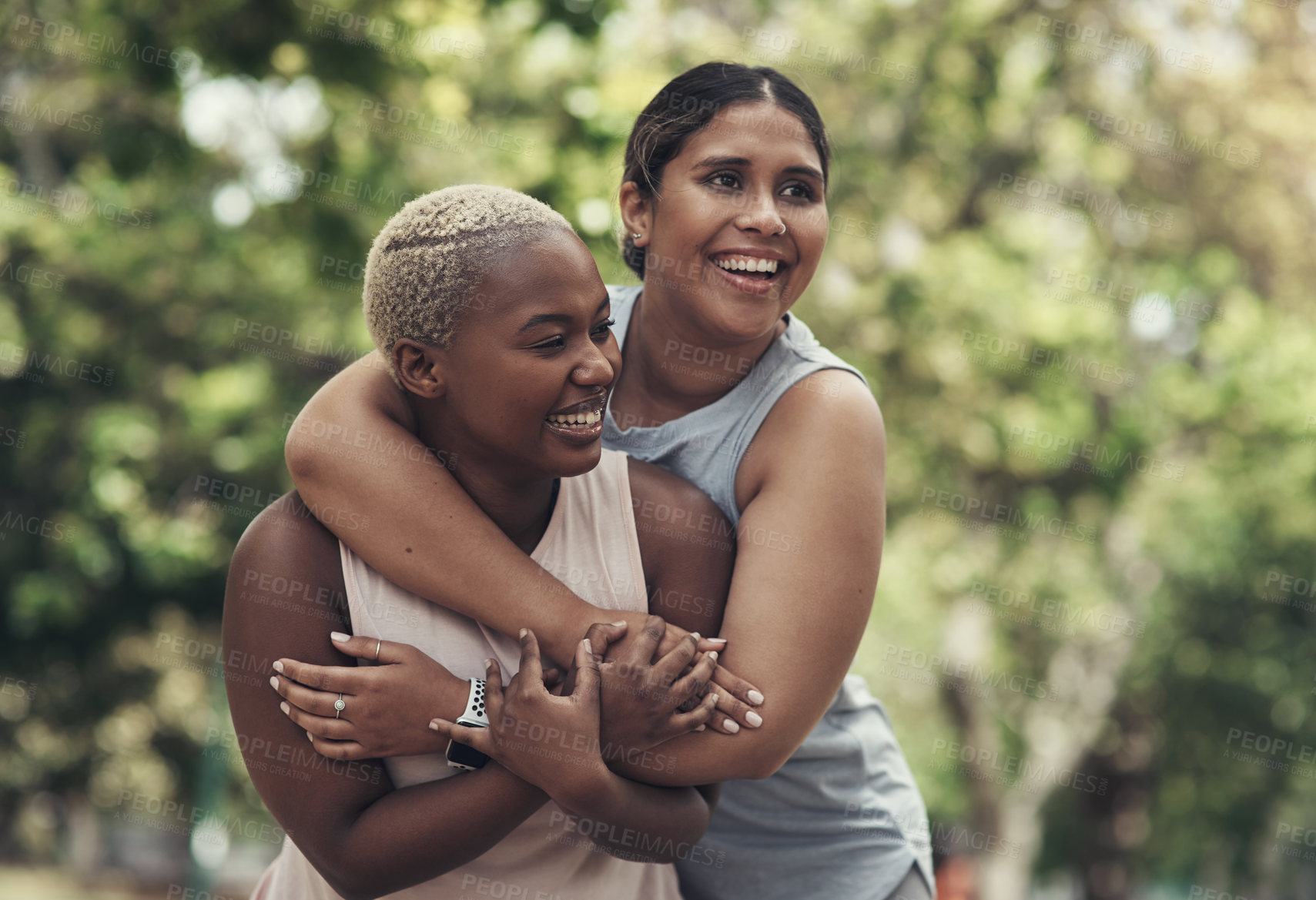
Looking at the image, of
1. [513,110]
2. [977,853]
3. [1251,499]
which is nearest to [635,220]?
[513,110]

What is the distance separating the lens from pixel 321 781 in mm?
2184

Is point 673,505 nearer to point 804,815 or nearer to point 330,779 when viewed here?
point 330,779

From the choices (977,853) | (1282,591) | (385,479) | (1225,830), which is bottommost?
(977,853)


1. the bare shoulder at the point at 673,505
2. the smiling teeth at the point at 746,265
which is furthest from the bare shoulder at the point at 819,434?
the smiling teeth at the point at 746,265

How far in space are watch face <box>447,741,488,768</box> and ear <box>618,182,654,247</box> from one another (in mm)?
1292

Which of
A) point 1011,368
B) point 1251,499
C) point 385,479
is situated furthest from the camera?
point 1251,499

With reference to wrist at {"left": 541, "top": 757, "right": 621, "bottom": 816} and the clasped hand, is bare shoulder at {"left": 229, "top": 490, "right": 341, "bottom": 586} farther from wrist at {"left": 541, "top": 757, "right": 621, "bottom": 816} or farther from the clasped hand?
wrist at {"left": 541, "top": 757, "right": 621, "bottom": 816}

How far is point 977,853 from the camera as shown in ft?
57.7

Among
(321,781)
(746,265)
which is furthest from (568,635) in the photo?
(746,265)

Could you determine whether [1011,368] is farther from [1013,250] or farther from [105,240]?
[105,240]

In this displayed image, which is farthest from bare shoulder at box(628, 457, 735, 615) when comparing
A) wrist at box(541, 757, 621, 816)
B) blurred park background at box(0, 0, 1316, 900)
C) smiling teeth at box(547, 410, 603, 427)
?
blurred park background at box(0, 0, 1316, 900)

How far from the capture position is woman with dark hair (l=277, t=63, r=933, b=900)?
2.27 meters

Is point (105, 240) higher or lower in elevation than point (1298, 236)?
lower

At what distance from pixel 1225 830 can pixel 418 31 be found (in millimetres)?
13126
